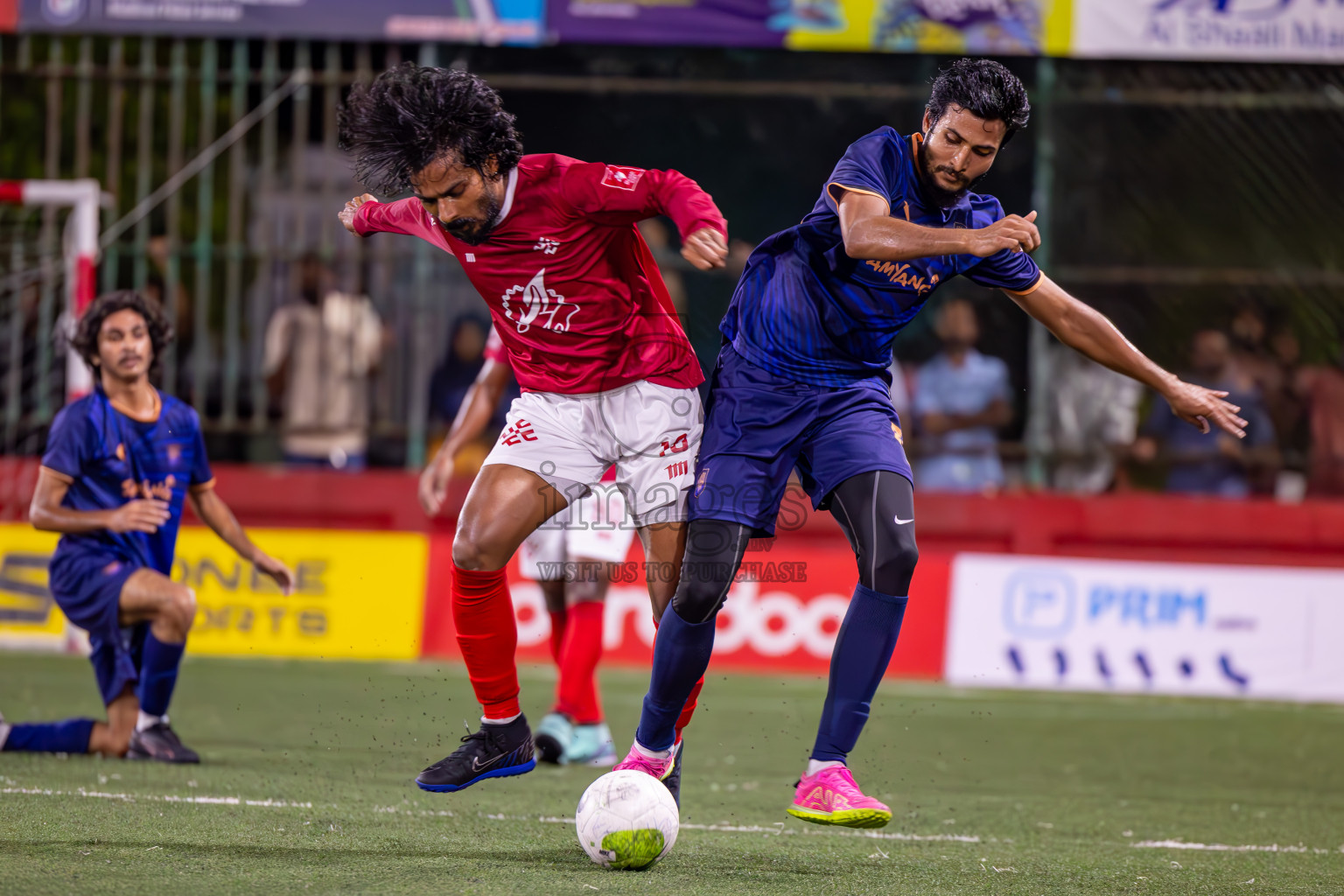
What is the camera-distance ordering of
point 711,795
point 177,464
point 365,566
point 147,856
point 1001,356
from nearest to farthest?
point 147,856, point 711,795, point 177,464, point 365,566, point 1001,356

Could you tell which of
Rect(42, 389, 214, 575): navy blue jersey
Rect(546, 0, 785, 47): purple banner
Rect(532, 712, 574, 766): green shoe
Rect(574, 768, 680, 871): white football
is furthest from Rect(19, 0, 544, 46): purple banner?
Rect(574, 768, 680, 871): white football

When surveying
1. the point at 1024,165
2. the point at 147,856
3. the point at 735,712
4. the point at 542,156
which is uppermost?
the point at 1024,165

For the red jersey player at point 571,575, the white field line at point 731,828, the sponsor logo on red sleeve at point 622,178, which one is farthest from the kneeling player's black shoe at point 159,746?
the sponsor logo on red sleeve at point 622,178

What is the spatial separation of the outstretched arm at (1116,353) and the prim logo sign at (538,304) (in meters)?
1.47

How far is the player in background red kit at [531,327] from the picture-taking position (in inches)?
180

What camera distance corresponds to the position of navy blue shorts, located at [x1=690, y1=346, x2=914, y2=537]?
466cm

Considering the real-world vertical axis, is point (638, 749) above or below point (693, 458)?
below

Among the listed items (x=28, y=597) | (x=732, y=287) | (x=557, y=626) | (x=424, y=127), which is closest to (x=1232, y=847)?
(x=557, y=626)

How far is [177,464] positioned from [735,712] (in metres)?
3.40

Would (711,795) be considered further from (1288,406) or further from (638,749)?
(1288,406)

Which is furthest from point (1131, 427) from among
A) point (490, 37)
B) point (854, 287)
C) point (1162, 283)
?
point (854, 287)

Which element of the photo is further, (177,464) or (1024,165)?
(1024,165)

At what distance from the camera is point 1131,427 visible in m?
10.7

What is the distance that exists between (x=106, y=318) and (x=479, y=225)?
7.83 ft
